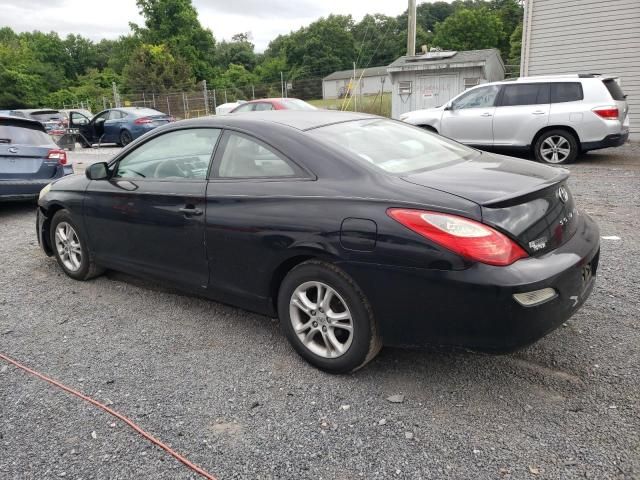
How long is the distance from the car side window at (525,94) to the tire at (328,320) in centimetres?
865

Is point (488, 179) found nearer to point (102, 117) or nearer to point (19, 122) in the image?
point (19, 122)

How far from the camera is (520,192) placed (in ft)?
8.77

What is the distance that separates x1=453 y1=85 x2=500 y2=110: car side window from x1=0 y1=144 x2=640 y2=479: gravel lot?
7.39 metres

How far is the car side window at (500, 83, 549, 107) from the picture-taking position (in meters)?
10.0

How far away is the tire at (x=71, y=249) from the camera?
461 cm

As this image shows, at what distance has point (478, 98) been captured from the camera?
1091cm

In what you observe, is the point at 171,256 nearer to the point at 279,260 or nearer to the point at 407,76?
the point at 279,260

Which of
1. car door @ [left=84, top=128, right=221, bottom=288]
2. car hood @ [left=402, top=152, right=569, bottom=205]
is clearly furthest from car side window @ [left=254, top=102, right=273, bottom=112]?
car hood @ [left=402, top=152, right=569, bottom=205]

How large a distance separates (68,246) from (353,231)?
3.18 metres

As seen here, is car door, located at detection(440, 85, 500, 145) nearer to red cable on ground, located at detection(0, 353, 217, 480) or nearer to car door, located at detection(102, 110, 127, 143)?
red cable on ground, located at detection(0, 353, 217, 480)

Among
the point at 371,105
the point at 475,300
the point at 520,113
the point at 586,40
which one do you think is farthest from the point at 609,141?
the point at 371,105

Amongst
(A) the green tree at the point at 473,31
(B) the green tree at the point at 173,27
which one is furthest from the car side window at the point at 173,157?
(A) the green tree at the point at 473,31

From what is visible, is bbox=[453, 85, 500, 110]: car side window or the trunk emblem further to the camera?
bbox=[453, 85, 500, 110]: car side window

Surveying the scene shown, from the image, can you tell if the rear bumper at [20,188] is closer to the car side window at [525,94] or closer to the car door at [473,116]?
the car door at [473,116]
